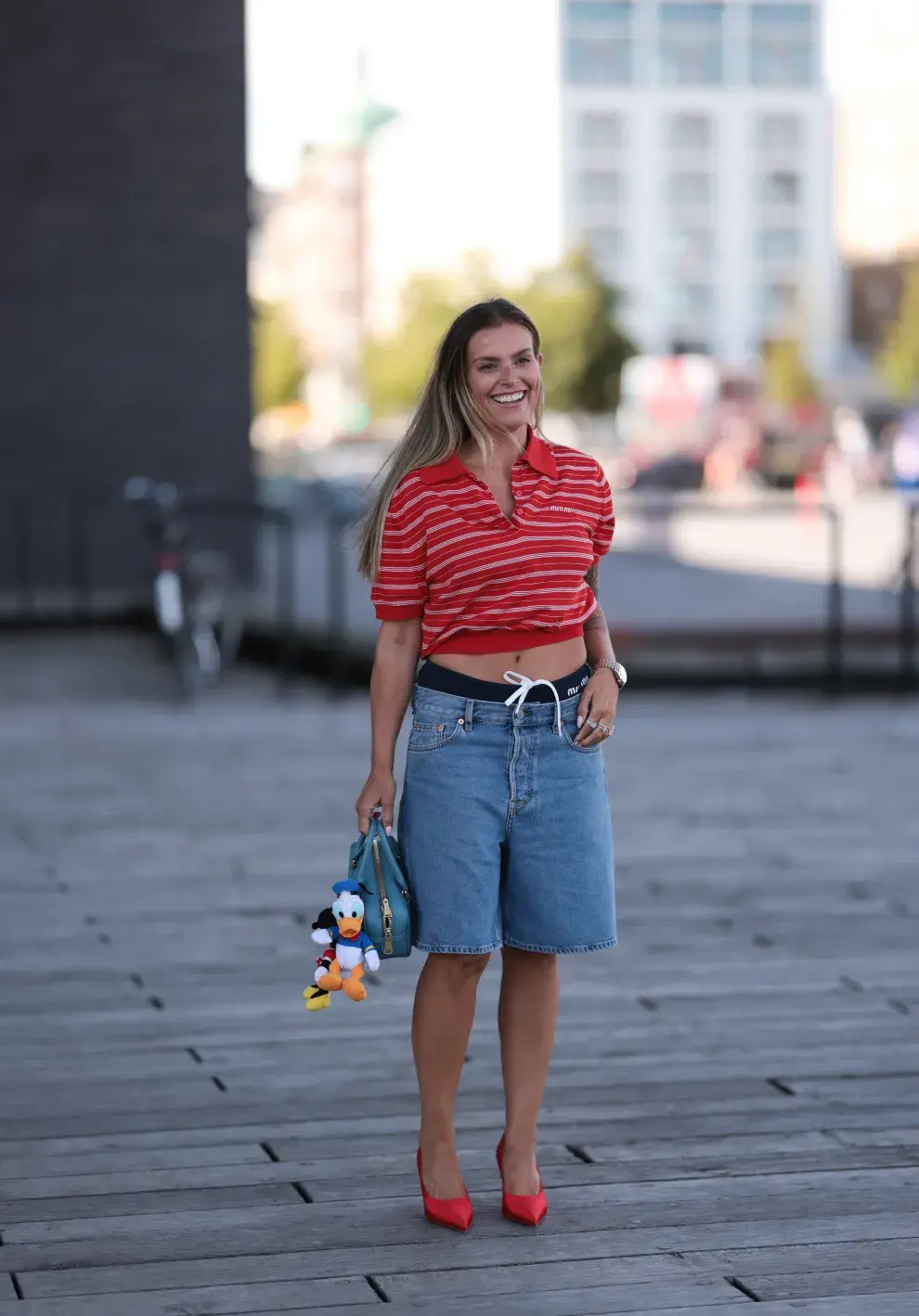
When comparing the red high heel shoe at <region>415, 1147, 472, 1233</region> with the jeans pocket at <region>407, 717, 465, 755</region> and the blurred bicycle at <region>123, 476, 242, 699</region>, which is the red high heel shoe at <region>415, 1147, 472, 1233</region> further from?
the blurred bicycle at <region>123, 476, 242, 699</region>

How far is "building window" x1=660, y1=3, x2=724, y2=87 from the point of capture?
123 meters

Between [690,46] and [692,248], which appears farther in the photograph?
[690,46]

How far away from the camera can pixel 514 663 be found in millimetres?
3762

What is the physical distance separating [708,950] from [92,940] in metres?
1.75

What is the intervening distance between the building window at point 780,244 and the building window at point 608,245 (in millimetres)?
7682

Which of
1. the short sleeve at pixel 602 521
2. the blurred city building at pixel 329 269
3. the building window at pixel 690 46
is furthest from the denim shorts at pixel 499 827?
the blurred city building at pixel 329 269

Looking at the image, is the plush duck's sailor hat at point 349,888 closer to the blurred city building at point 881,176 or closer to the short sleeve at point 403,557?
the short sleeve at point 403,557

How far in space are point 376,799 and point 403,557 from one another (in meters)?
0.42

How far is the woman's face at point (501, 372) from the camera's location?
12.3 feet

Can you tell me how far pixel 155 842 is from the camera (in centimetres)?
780

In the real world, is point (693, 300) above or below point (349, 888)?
below

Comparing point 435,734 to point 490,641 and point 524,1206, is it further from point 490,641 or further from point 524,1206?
point 524,1206

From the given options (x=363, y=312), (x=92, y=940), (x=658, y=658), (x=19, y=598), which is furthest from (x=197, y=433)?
(x=363, y=312)

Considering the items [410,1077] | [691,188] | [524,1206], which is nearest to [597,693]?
[524,1206]
